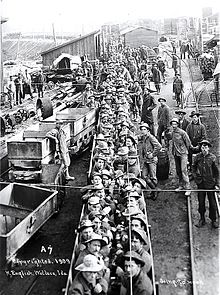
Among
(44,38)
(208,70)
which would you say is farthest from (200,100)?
(44,38)

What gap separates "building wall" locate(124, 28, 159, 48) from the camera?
96.2 ft

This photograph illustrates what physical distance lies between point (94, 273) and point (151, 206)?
A: 4116mm

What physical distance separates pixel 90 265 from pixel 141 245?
924 mm

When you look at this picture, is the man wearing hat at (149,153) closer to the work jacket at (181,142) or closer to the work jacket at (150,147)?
the work jacket at (150,147)

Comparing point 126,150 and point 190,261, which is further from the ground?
point 126,150

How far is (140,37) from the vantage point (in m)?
29.5

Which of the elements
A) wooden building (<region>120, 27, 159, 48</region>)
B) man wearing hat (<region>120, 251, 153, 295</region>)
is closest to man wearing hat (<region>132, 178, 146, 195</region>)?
man wearing hat (<region>120, 251, 153, 295</region>)

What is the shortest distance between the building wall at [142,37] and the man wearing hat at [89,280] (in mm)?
26433

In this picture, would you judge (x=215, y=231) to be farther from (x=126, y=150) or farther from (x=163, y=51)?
(x=163, y=51)

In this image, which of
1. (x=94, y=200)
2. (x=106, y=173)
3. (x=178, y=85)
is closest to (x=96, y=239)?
(x=94, y=200)

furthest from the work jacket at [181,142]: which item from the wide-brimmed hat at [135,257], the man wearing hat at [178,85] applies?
the man wearing hat at [178,85]

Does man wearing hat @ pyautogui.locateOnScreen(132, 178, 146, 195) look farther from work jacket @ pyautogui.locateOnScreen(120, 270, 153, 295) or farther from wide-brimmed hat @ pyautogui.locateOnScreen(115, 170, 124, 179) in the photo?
work jacket @ pyautogui.locateOnScreen(120, 270, 153, 295)

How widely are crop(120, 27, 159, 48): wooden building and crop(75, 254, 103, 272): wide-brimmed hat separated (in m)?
26.4

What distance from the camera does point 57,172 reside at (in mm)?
8664
